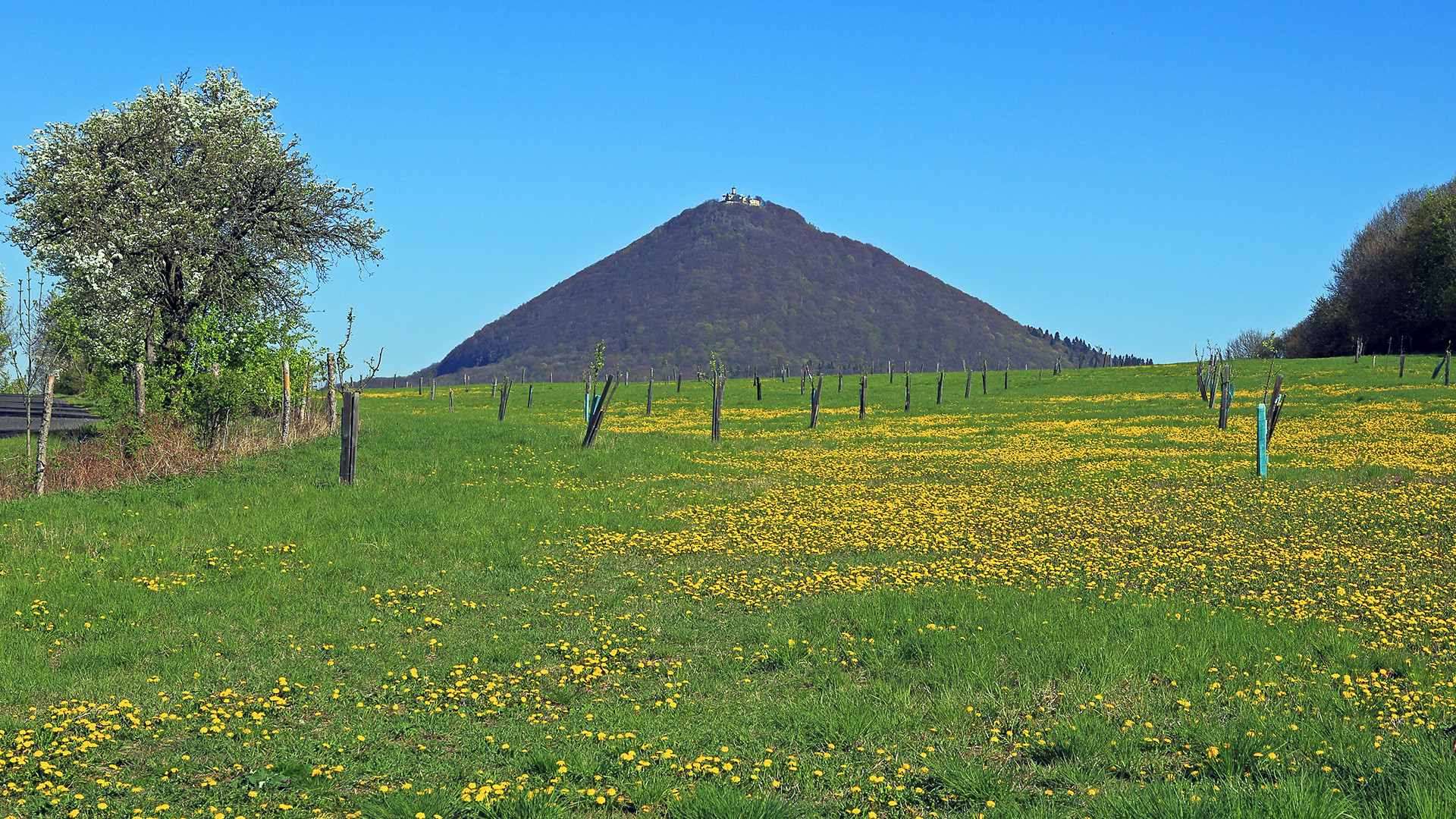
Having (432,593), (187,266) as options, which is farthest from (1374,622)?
(187,266)

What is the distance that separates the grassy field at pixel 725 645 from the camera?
7348 mm

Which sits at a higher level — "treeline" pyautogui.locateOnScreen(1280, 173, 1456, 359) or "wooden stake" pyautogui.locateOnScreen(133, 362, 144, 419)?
"treeline" pyautogui.locateOnScreen(1280, 173, 1456, 359)

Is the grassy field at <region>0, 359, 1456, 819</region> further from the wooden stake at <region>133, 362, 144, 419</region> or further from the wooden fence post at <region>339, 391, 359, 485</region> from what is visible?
the wooden stake at <region>133, 362, 144, 419</region>

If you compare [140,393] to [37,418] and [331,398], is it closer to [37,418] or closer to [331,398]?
[331,398]

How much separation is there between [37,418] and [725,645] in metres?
43.0

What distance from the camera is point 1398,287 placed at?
9994 cm

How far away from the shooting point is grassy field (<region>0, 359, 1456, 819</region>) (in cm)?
735

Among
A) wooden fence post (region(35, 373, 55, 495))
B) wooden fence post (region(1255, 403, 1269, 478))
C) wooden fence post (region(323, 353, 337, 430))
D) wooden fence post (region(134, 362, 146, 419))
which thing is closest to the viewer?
wooden fence post (region(35, 373, 55, 495))

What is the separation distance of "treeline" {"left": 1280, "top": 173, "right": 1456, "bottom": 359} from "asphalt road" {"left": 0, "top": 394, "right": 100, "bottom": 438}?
9246cm

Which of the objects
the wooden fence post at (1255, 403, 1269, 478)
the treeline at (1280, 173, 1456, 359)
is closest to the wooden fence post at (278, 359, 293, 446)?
the wooden fence post at (1255, 403, 1269, 478)

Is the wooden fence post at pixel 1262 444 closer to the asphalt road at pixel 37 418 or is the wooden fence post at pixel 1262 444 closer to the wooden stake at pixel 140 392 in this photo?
the wooden stake at pixel 140 392

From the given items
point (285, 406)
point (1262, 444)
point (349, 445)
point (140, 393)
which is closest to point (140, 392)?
point (140, 393)

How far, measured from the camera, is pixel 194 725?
896cm

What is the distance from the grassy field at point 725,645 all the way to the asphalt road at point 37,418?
54.6 ft
